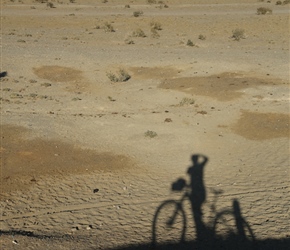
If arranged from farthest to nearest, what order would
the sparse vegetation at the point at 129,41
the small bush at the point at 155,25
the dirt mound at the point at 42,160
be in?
the small bush at the point at 155,25 < the sparse vegetation at the point at 129,41 < the dirt mound at the point at 42,160

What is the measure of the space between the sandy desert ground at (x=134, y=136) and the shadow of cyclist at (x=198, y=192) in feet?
0.37

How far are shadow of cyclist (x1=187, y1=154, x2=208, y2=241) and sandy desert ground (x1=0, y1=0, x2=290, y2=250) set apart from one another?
0.11m

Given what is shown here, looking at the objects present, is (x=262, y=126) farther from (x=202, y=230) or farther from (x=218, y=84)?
(x=202, y=230)

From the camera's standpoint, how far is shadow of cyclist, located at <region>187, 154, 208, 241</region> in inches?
334

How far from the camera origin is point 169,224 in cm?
870

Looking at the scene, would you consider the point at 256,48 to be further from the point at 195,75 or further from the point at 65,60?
the point at 65,60

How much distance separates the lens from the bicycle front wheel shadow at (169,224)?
8164 millimetres

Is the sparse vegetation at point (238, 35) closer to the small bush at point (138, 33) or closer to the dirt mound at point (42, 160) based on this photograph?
the small bush at point (138, 33)

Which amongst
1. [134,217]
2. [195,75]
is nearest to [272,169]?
[134,217]

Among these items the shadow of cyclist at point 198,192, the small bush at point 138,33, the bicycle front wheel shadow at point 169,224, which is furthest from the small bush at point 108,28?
the bicycle front wheel shadow at point 169,224

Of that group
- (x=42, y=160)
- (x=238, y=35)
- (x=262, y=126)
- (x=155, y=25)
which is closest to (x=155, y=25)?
(x=155, y=25)

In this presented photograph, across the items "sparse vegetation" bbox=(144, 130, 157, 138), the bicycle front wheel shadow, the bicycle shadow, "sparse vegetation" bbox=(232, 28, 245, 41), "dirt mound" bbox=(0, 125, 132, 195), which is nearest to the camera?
the bicycle shadow

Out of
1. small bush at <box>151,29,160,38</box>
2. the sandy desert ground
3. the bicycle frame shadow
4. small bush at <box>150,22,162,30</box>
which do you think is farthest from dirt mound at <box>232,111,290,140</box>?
small bush at <box>150,22,162,30</box>

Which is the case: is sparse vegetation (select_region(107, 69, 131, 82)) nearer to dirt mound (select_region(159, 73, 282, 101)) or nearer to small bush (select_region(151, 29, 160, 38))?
dirt mound (select_region(159, 73, 282, 101))
